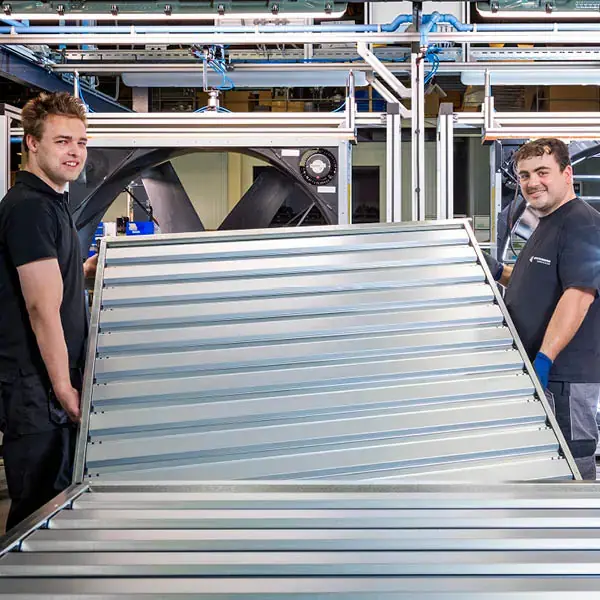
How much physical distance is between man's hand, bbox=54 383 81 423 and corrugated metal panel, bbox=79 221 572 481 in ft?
0.58

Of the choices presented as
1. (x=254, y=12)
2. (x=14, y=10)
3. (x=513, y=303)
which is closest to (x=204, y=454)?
(x=513, y=303)

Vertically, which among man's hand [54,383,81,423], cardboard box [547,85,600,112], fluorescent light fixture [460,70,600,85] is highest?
cardboard box [547,85,600,112]

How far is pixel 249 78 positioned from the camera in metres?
6.20

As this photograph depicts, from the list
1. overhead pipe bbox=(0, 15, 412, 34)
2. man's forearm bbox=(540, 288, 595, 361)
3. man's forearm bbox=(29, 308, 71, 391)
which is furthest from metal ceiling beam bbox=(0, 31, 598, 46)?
man's forearm bbox=(29, 308, 71, 391)

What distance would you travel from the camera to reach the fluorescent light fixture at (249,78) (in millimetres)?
6125

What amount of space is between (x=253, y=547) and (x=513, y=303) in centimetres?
189

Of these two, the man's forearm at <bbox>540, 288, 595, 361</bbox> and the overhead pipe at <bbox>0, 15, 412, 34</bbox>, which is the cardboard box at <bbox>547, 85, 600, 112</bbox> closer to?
the overhead pipe at <bbox>0, 15, 412, 34</bbox>

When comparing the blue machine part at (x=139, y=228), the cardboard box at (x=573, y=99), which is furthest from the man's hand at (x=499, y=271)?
the cardboard box at (x=573, y=99)

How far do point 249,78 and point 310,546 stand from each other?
5.58 metres

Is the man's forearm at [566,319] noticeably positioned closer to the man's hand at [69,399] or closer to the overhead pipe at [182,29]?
the man's hand at [69,399]

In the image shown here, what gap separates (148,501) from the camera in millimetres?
1403

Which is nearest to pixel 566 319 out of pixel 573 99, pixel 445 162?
pixel 445 162

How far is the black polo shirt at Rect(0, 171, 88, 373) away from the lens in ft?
6.78

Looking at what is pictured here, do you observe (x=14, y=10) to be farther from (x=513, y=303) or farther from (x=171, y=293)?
(x=513, y=303)
